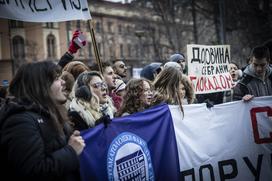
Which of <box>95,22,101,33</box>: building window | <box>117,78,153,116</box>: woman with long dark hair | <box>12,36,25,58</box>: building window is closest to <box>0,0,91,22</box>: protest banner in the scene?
<box>117,78,153,116</box>: woman with long dark hair

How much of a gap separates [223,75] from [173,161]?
9.73 feet

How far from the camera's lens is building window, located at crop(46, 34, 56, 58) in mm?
51831

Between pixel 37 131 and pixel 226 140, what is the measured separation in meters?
2.64

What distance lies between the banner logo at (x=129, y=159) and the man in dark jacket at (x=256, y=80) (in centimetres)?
202

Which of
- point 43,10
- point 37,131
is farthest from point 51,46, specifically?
point 37,131

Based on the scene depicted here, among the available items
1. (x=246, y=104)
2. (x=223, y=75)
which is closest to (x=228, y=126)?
(x=246, y=104)

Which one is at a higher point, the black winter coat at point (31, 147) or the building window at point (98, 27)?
the building window at point (98, 27)

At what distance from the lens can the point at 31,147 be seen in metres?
2.49

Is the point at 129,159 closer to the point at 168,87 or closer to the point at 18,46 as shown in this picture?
the point at 168,87

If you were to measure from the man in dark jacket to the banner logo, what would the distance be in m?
2.02

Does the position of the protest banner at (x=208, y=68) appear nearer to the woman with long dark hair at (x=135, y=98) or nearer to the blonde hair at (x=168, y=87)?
the blonde hair at (x=168, y=87)

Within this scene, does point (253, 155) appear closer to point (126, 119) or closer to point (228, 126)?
point (228, 126)

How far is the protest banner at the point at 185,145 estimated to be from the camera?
3.66 meters

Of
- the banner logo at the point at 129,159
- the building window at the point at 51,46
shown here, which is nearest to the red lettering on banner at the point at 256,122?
the banner logo at the point at 129,159
